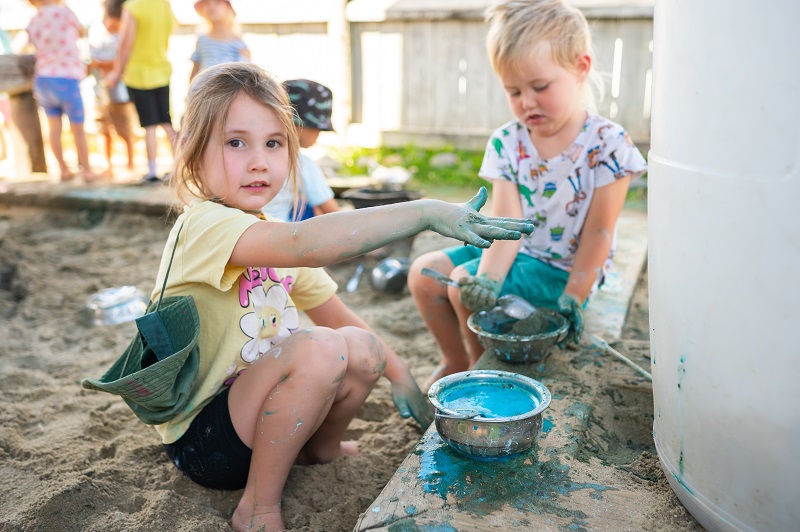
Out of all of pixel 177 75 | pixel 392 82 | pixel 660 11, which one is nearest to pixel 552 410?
pixel 660 11

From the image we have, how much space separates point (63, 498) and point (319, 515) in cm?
60

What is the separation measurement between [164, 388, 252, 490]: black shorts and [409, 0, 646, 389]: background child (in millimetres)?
814

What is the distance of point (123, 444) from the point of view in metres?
1.90

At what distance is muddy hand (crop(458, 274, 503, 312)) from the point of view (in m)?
2.05

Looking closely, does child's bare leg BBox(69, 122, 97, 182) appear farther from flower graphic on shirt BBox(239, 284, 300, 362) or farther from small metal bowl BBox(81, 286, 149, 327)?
Result: flower graphic on shirt BBox(239, 284, 300, 362)

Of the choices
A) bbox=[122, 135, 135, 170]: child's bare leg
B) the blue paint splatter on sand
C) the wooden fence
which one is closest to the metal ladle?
the blue paint splatter on sand

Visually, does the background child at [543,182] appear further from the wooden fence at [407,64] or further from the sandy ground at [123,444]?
the wooden fence at [407,64]

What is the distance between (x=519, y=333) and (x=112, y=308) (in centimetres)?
186

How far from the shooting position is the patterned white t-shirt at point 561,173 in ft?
7.34

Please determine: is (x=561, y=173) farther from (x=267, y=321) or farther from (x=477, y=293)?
(x=267, y=321)

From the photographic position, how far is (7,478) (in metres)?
1.71

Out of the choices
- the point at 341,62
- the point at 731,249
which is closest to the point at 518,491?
the point at 731,249

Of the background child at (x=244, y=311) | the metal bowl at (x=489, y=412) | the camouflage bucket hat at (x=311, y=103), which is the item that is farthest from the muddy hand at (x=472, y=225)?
the camouflage bucket hat at (x=311, y=103)

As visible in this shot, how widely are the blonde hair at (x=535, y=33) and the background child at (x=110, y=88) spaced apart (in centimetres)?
448
